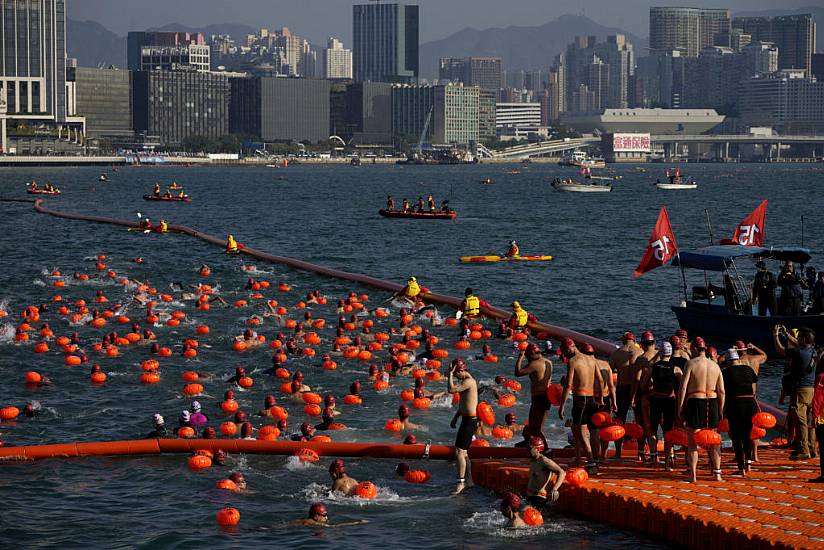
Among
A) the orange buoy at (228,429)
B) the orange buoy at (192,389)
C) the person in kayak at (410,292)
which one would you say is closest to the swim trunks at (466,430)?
the orange buoy at (228,429)

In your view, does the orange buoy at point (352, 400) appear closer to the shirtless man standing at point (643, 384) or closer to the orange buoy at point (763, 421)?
the shirtless man standing at point (643, 384)

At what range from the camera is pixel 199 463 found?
27.5 metres

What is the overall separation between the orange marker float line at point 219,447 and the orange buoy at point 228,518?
13.1ft

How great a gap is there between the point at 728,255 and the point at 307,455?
60.3 feet

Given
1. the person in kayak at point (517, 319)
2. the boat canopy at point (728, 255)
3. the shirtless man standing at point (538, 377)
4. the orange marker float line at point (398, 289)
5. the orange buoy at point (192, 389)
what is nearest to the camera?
the shirtless man standing at point (538, 377)

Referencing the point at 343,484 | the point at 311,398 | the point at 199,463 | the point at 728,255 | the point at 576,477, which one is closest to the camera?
the point at 576,477

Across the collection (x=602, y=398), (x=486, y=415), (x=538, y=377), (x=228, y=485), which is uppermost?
(x=538, y=377)

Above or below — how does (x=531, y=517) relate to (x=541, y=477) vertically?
below

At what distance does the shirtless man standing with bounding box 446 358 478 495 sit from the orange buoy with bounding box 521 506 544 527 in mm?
2136

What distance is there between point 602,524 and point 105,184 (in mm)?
171642

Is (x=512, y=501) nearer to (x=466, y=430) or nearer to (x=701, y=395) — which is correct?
(x=466, y=430)

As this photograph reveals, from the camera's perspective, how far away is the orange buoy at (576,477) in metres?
23.8

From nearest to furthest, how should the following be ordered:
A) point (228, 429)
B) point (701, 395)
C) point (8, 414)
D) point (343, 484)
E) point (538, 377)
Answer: point (701, 395) < point (538, 377) < point (343, 484) < point (228, 429) < point (8, 414)

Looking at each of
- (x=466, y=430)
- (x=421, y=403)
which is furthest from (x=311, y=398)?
(x=466, y=430)
